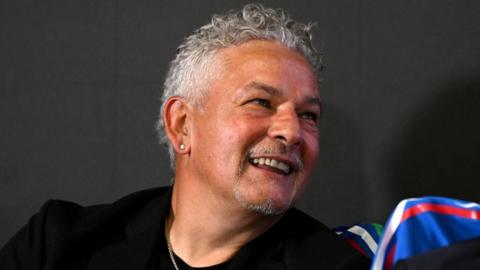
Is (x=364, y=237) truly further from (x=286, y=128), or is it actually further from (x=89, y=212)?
(x=89, y=212)

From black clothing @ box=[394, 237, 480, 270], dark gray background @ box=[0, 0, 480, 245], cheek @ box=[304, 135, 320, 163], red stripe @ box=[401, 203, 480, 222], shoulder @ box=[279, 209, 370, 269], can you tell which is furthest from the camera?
dark gray background @ box=[0, 0, 480, 245]

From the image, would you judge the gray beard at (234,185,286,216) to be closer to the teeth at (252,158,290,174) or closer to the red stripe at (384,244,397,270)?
the teeth at (252,158,290,174)

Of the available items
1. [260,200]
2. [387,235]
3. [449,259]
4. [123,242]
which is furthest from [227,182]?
[449,259]

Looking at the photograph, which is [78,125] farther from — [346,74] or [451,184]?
[451,184]

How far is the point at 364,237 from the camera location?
4.55 ft

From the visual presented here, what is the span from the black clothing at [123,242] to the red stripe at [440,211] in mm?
366

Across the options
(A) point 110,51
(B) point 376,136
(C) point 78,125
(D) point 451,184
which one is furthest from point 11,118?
(D) point 451,184

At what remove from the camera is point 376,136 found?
1.61 m

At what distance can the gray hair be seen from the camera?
140 cm

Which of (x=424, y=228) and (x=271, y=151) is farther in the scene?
(x=271, y=151)

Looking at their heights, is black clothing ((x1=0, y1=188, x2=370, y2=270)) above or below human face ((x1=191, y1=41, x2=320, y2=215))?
below

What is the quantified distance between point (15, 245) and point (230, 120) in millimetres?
585

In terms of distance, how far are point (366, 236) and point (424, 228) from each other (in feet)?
1.62

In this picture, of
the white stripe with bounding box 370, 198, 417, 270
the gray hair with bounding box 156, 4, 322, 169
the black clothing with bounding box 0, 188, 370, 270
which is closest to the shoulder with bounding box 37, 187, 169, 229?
the black clothing with bounding box 0, 188, 370, 270
